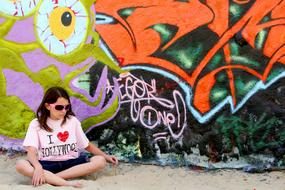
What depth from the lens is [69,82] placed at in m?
5.15

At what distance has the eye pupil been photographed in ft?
16.8

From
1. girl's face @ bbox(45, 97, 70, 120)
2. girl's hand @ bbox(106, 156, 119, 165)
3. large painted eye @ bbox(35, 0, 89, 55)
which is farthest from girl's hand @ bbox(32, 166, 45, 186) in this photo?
large painted eye @ bbox(35, 0, 89, 55)

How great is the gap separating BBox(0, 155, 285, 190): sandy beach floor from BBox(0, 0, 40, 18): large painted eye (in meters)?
1.60

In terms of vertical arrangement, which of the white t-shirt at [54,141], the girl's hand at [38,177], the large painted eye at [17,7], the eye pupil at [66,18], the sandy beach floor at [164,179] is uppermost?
the large painted eye at [17,7]

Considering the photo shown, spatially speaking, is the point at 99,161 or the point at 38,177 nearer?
the point at 38,177

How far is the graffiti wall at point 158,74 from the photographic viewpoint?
15.4ft

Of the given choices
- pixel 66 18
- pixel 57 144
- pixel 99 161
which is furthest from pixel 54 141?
pixel 66 18

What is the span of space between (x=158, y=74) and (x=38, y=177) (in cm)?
148

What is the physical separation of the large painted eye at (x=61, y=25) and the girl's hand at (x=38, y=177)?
1307mm

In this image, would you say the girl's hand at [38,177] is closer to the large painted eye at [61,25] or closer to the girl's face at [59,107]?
the girl's face at [59,107]

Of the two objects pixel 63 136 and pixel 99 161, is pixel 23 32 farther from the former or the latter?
pixel 99 161

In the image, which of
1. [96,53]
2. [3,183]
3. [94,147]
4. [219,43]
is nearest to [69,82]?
[96,53]

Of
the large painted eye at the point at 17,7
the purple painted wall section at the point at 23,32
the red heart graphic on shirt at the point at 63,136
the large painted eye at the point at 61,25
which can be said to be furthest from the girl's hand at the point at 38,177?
the large painted eye at the point at 17,7

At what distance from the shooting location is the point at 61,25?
16.9ft
